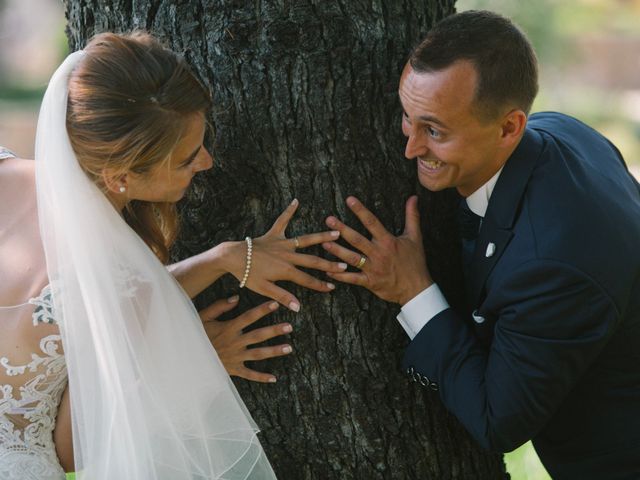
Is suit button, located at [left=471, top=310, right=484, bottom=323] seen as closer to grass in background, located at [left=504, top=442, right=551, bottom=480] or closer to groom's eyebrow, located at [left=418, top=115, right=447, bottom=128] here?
groom's eyebrow, located at [left=418, top=115, right=447, bottom=128]

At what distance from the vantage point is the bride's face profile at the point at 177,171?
2.60 metres

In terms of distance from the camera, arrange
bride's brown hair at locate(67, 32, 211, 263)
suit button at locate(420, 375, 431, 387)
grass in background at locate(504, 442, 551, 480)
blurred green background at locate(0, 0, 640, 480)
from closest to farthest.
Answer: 1. bride's brown hair at locate(67, 32, 211, 263)
2. suit button at locate(420, 375, 431, 387)
3. grass in background at locate(504, 442, 551, 480)
4. blurred green background at locate(0, 0, 640, 480)

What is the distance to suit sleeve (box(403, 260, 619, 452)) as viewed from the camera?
8.39 ft

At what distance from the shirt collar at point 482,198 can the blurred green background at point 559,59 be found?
8.62 meters

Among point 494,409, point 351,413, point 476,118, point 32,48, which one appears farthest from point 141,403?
point 32,48

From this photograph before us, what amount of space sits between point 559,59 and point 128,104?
1386 centimetres

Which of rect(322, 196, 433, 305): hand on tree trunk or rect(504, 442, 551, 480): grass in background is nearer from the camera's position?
rect(322, 196, 433, 305): hand on tree trunk

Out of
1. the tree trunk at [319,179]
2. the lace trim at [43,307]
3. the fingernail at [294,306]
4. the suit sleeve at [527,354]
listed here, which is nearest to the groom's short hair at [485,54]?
the tree trunk at [319,179]

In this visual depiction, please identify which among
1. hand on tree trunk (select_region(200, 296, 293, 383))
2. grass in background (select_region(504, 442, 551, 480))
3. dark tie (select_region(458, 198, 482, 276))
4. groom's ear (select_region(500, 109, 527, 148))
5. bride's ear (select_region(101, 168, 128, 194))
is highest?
groom's ear (select_region(500, 109, 527, 148))

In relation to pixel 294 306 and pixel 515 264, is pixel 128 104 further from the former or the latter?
pixel 515 264

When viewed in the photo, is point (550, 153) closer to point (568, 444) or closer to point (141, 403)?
point (568, 444)

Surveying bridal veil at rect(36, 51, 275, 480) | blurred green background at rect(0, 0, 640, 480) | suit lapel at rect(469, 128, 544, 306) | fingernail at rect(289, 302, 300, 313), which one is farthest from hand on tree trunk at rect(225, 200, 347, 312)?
blurred green background at rect(0, 0, 640, 480)

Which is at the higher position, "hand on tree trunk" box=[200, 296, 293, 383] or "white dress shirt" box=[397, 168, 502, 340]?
"white dress shirt" box=[397, 168, 502, 340]

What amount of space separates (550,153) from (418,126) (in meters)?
0.42
